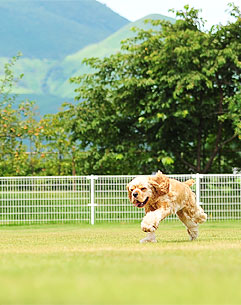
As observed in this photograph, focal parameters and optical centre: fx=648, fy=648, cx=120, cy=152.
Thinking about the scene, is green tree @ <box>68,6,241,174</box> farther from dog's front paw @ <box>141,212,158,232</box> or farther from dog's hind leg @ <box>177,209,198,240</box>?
dog's front paw @ <box>141,212,158,232</box>

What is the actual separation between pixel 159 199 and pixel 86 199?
7874 millimetres

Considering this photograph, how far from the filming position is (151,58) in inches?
739

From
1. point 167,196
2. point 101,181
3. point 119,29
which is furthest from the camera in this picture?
point 119,29

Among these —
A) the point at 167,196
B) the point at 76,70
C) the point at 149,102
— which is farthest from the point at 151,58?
the point at 76,70

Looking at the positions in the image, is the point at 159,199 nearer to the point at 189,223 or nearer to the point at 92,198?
the point at 189,223

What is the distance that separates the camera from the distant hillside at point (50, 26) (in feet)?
348

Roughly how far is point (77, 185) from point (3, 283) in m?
12.0

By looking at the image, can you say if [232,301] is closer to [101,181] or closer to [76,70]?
[101,181]

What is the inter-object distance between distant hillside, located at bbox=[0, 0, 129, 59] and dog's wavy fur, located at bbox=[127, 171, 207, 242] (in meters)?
96.4

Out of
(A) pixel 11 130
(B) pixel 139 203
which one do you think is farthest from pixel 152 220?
(A) pixel 11 130

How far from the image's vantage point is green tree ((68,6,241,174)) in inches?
716

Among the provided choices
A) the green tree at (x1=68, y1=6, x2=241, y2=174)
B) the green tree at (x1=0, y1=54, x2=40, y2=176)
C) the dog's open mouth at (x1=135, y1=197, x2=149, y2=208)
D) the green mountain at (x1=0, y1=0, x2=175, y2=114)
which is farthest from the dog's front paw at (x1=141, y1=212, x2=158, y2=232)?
the green mountain at (x1=0, y1=0, x2=175, y2=114)

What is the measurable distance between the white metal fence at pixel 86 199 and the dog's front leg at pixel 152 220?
25.0ft

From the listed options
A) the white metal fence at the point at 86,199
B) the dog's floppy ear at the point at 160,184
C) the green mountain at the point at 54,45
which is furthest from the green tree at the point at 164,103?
the green mountain at the point at 54,45
